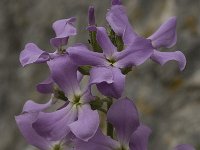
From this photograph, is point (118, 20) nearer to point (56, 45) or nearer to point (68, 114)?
point (56, 45)

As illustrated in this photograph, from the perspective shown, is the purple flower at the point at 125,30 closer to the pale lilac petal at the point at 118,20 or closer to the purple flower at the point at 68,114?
the pale lilac petal at the point at 118,20

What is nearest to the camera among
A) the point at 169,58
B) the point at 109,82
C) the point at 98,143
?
the point at 109,82

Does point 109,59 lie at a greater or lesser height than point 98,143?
greater

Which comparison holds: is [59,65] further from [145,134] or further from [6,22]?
[6,22]

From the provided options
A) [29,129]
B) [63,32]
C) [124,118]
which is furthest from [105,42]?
[29,129]

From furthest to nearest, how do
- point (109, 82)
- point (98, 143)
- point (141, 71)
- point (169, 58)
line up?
point (141, 71) < point (169, 58) < point (98, 143) < point (109, 82)

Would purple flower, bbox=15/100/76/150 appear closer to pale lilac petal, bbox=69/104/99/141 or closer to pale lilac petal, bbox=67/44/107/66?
pale lilac petal, bbox=69/104/99/141

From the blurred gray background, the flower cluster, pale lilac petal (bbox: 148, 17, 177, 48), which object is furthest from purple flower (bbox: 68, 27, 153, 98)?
the blurred gray background

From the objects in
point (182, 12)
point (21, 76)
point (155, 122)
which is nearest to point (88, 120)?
point (155, 122)
